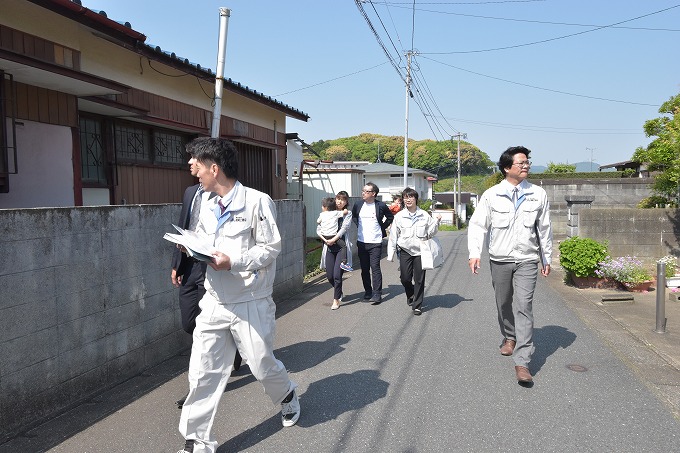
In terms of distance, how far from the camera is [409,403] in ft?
14.0

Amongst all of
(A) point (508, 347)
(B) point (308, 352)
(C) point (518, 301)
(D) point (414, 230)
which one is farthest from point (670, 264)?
(B) point (308, 352)

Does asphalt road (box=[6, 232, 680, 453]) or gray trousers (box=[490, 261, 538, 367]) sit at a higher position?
gray trousers (box=[490, 261, 538, 367])

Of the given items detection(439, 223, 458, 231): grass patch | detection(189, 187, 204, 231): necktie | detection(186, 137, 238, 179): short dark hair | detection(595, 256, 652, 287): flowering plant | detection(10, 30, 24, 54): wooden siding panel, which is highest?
detection(10, 30, 24, 54): wooden siding panel

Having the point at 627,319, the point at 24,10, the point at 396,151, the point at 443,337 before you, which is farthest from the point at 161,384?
the point at 396,151

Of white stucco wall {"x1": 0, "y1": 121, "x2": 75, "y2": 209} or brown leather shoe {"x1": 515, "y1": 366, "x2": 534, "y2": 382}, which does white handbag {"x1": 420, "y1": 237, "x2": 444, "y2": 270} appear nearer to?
brown leather shoe {"x1": 515, "y1": 366, "x2": 534, "y2": 382}

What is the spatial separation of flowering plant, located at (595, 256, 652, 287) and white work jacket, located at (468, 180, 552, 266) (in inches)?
176

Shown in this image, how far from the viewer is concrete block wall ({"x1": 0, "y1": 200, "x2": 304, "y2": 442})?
365cm

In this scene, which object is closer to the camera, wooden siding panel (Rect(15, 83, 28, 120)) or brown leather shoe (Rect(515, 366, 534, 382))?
brown leather shoe (Rect(515, 366, 534, 382))

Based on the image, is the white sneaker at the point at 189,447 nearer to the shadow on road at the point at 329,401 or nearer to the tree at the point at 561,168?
the shadow on road at the point at 329,401

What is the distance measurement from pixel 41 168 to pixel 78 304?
137 inches

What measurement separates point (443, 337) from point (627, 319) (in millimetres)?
2601

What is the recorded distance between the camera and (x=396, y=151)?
86.7 metres

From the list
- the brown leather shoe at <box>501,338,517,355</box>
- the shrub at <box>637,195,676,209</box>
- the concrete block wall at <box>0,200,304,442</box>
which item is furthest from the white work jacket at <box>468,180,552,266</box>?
the shrub at <box>637,195,676,209</box>

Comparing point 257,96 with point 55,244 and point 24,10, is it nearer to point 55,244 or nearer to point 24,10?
point 24,10
